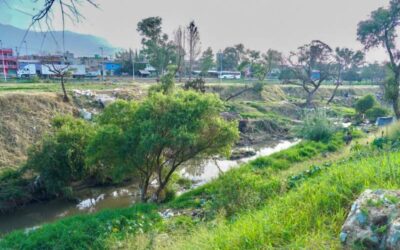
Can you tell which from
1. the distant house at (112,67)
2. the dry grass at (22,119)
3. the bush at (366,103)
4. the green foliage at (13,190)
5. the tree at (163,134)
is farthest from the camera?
the distant house at (112,67)

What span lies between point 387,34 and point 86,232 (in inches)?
1111

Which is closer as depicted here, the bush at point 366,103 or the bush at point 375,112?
the bush at point 375,112

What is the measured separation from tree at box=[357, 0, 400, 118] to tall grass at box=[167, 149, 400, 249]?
83.0ft

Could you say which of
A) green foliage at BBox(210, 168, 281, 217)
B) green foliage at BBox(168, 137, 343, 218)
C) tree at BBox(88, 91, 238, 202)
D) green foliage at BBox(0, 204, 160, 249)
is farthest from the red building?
green foliage at BBox(210, 168, 281, 217)

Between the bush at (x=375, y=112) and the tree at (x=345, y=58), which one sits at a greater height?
A: the tree at (x=345, y=58)

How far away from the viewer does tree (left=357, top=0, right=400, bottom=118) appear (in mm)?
25312

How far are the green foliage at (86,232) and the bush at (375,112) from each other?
109 feet

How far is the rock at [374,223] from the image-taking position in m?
2.92

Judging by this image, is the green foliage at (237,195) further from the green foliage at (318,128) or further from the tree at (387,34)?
the tree at (387,34)

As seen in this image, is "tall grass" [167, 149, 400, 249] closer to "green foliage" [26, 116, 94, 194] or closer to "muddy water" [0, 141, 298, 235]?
"muddy water" [0, 141, 298, 235]

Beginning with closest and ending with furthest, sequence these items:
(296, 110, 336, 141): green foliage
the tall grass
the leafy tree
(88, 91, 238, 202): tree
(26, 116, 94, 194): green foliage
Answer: the tall grass, (88, 91, 238, 202): tree, (26, 116, 94, 194): green foliage, (296, 110, 336, 141): green foliage, the leafy tree

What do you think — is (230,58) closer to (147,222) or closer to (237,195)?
(147,222)

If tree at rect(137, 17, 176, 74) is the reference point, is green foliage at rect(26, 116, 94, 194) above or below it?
below

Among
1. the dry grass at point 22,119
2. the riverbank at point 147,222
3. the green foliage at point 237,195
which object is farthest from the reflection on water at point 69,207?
the riverbank at point 147,222
